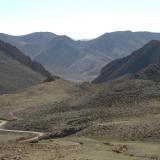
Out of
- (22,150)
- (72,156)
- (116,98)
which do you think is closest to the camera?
(72,156)

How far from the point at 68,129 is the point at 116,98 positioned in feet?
85.0

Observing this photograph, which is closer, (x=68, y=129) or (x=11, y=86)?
(x=68, y=129)

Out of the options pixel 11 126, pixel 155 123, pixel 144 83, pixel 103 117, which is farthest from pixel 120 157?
pixel 144 83

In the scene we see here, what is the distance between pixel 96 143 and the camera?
60812 millimetres

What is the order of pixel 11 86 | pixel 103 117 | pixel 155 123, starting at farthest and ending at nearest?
pixel 11 86 → pixel 103 117 → pixel 155 123

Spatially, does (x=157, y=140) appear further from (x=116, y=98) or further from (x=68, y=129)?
(x=116, y=98)

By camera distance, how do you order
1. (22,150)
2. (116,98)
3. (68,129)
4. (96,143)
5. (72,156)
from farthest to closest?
1. (116,98)
2. (68,129)
3. (96,143)
4. (22,150)
5. (72,156)

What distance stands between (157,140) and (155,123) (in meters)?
8.08

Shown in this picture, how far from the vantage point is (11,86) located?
197875 millimetres

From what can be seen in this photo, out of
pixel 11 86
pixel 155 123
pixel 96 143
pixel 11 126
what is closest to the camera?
pixel 96 143

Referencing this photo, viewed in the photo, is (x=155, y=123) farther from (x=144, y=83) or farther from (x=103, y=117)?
(x=144, y=83)

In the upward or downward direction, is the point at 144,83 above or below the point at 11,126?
above

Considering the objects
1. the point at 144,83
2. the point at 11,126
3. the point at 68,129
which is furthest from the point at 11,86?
the point at 68,129

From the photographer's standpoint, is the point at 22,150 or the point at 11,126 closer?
the point at 22,150
